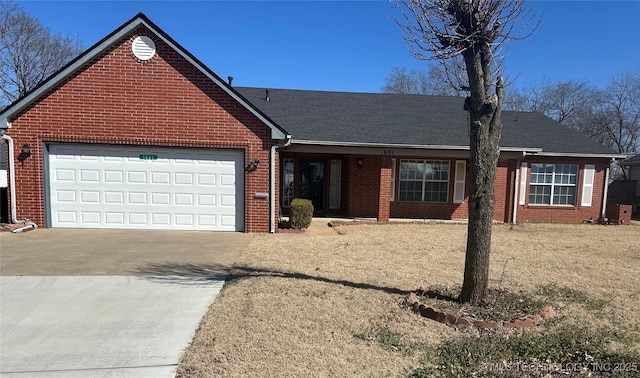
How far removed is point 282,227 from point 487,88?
772 cm

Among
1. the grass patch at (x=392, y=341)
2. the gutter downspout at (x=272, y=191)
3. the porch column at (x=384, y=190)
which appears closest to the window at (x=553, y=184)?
the porch column at (x=384, y=190)

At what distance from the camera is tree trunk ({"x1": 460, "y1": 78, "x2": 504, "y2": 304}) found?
15.5ft

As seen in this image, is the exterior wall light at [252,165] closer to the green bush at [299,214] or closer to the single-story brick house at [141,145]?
the single-story brick house at [141,145]

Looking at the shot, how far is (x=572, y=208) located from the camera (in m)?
15.6

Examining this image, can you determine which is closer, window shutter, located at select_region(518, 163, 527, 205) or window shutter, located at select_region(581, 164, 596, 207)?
window shutter, located at select_region(518, 163, 527, 205)

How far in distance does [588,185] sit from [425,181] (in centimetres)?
669

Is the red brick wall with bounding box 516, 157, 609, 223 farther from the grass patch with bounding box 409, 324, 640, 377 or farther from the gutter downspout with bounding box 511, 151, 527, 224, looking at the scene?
the grass patch with bounding box 409, 324, 640, 377

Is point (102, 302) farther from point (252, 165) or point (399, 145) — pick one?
point (399, 145)

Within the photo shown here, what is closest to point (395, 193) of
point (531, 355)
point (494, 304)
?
point (494, 304)

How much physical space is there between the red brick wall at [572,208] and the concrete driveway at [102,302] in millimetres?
11989

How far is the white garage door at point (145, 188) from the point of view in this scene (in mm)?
10320

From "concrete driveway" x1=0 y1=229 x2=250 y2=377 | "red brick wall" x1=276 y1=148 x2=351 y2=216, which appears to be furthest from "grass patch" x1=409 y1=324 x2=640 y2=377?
"red brick wall" x1=276 y1=148 x2=351 y2=216

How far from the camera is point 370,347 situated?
3.82 metres

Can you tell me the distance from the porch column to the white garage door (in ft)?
16.9
